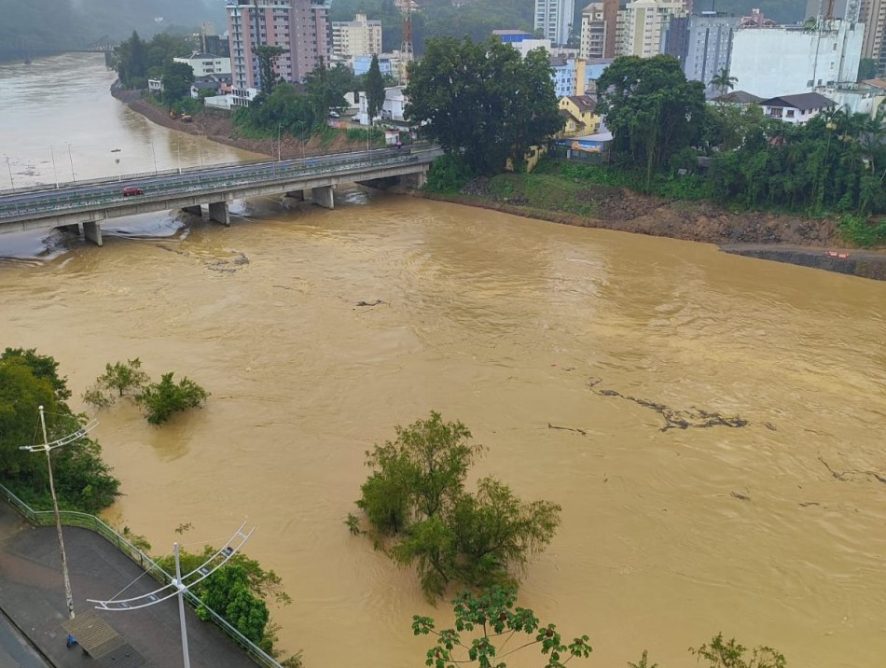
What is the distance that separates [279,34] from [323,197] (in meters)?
51.9

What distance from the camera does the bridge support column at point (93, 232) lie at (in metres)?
41.4

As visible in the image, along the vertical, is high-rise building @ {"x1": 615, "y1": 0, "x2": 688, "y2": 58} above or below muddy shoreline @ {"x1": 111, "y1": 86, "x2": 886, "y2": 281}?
above

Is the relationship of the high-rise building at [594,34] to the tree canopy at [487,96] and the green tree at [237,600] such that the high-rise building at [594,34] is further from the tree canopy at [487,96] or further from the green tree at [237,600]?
the green tree at [237,600]

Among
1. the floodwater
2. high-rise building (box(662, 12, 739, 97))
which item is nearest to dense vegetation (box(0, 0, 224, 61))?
high-rise building (box(662, 12, 739, 97))

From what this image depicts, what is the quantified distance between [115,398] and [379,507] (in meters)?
11.3

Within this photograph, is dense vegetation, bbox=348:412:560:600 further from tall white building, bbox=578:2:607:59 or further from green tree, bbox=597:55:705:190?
tall white building, bbox=578:2:607:59

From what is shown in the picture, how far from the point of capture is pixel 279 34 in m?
94.0

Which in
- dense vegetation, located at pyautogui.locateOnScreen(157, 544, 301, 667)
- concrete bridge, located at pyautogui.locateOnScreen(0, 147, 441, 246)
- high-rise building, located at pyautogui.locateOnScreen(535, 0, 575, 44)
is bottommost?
dense vegetation, located at pyautogui.locateOnScreen(157, 544, 301, 667)

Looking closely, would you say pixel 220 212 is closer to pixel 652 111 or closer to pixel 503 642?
pixel 652 111

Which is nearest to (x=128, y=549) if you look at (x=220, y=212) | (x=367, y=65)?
(x=220, y=212)

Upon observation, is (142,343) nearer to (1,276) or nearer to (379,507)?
(1,276)

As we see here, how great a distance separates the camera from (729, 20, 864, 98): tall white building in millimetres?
61469

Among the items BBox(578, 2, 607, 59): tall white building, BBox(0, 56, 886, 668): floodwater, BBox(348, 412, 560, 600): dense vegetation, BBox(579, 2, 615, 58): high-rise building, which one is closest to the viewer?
BBox(348, 412, 560, 600): dense vegetation

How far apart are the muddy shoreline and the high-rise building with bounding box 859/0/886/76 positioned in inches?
2617
